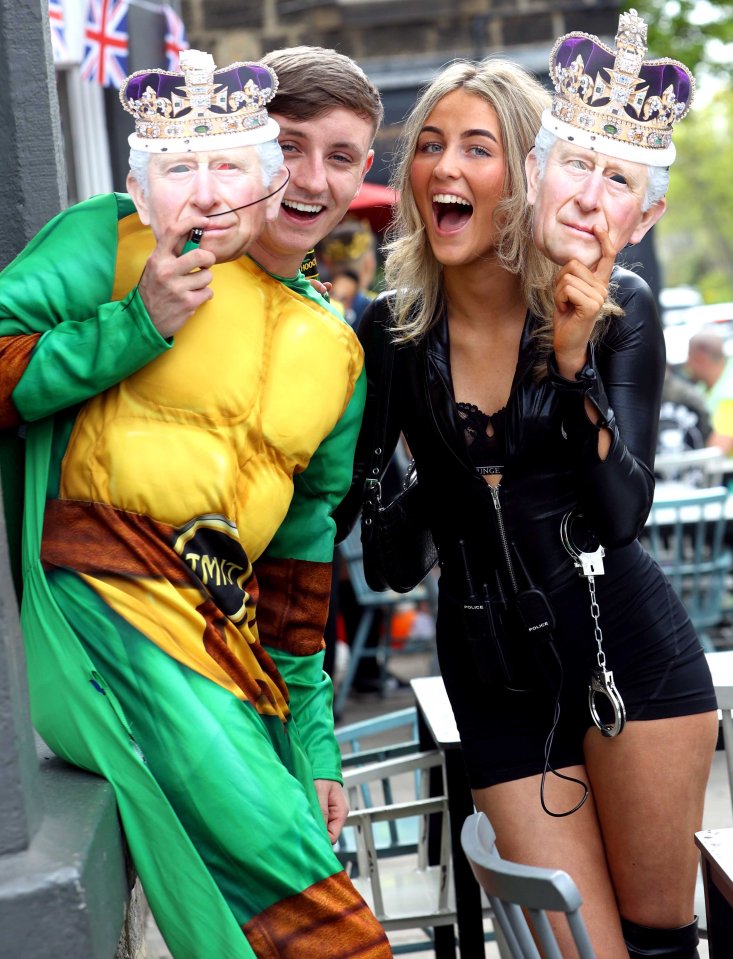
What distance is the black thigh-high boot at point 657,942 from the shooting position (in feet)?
8.02

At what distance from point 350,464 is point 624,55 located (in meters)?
0.88

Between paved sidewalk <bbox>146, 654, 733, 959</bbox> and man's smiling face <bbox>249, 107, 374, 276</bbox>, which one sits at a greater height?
man's smiling face <bbox>249, 107, 374, 276</bbox>

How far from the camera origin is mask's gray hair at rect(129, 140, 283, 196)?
2000 mm

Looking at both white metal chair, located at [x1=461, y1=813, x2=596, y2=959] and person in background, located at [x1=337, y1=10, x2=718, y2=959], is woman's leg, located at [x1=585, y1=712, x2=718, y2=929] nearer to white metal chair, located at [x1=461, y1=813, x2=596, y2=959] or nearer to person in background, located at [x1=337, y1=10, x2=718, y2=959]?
person in background, located at [x1=337, y1=10, x2=718, y2=959]

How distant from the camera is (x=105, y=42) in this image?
16.0 ft

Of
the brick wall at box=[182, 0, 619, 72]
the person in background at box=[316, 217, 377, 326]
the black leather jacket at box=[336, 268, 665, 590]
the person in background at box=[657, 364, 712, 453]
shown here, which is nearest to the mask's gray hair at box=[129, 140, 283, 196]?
the black leather jacket at box=[336, 268, 665, 590]

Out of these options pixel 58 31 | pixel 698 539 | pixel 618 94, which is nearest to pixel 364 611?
pixel 698 539

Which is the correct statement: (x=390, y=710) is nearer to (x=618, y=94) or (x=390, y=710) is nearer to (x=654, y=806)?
(x=654, y=806)

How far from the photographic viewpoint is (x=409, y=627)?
772 cm

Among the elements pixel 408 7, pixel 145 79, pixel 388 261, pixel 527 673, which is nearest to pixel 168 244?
pixel 145 79

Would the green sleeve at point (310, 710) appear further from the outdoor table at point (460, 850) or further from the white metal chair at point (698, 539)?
the white metal chair at point (698, 539)

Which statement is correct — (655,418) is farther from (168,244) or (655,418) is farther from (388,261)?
(168,244)

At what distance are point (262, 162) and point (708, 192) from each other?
1542 inches

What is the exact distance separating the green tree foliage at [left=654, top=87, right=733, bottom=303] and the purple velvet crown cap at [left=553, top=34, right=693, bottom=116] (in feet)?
106
